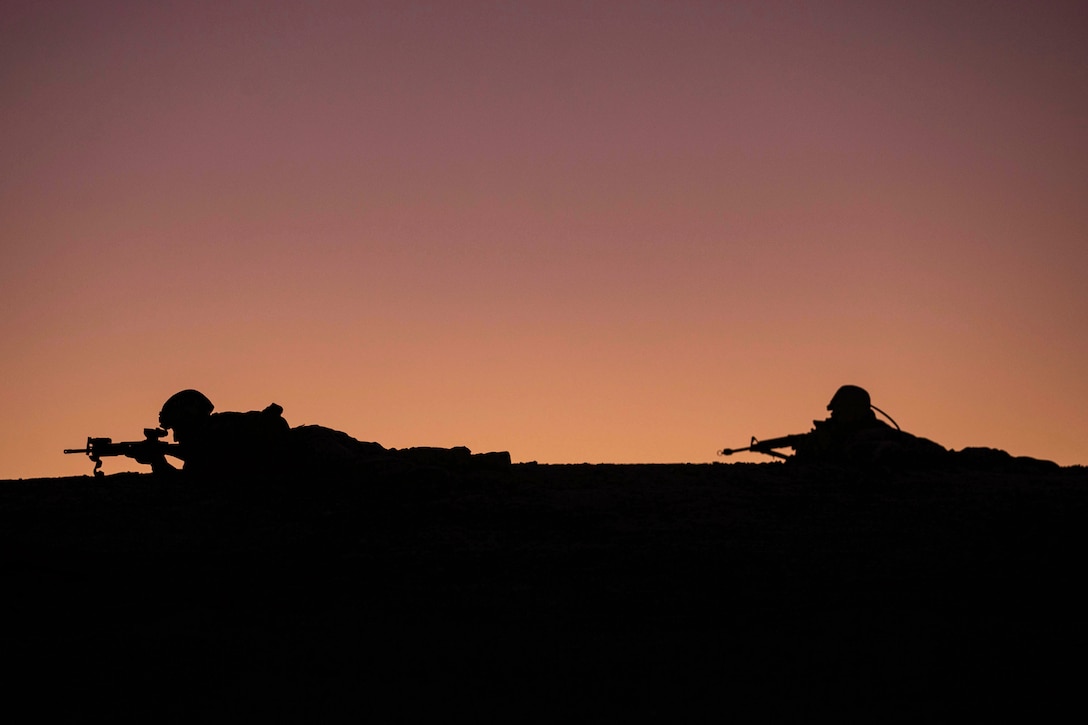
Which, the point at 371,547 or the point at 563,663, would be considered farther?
the point at 371,547

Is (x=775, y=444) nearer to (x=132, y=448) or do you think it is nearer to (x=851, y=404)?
(x=851, y=404)

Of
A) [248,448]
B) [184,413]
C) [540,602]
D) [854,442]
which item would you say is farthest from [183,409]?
[854,442]

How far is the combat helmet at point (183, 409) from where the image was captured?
9.11 meters

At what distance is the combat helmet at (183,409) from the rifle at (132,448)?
134mm

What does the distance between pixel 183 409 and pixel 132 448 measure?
0.66 meters

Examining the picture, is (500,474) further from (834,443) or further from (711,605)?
(834,443)

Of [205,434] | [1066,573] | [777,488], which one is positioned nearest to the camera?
[1066,573]

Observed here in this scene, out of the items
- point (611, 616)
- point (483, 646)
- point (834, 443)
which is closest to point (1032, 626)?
point (611, 616)

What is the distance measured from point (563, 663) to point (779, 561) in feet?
6.43

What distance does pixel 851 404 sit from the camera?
11109 mm

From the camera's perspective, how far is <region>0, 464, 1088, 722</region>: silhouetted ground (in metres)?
4.18

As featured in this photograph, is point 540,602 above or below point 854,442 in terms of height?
below

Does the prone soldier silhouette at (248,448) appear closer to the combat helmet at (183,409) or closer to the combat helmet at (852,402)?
the combat helmet at (183,409)

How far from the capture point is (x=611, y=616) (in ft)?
16.3
